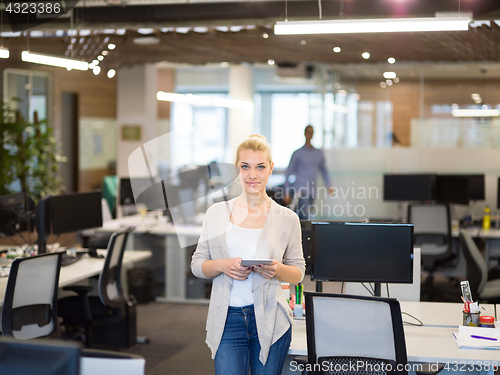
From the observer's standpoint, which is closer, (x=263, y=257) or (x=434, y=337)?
(x=263, y=257)

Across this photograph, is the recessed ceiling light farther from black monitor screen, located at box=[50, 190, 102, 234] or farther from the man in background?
black monitor screen, located at box=[50, 190, 102, 234]

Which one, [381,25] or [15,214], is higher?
[381,25]

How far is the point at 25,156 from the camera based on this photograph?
27.8 feet

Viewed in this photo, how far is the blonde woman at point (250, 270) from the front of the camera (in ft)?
7.28

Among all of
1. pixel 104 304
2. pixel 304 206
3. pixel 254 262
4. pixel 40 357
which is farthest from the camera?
pixel 304 206

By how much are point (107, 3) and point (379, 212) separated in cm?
488

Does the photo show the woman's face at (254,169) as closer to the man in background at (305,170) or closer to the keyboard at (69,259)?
the keyboard at (69,259)

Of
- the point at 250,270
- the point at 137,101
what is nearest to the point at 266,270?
the point at 250,270

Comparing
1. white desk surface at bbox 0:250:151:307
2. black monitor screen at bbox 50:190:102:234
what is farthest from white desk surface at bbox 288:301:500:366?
black monitor screen at bbox 50:190:102:234

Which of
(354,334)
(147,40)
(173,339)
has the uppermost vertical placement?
(147,40)

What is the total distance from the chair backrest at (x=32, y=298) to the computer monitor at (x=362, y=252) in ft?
6.09

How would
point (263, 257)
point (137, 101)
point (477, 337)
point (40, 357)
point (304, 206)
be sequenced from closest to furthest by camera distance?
1. point (40, 357)
2. point (263, 257)
3. point (477, 337)
4. point (304, 206)
5. point (137, 101)

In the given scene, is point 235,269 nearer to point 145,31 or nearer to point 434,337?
point 434,337

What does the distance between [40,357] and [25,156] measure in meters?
7.73
